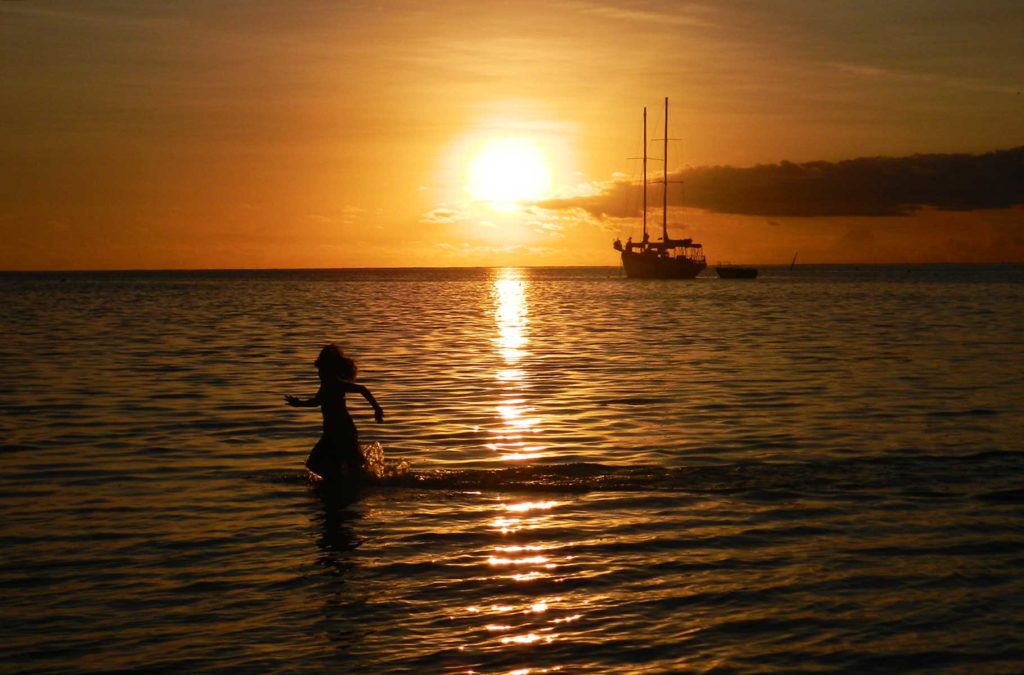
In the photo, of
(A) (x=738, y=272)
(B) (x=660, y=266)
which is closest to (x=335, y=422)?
(B) (x=660, y=266)

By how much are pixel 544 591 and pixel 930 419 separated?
12.9 meters

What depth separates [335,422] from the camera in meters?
14.1

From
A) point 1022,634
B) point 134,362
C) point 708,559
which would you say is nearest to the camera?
point 1022,634

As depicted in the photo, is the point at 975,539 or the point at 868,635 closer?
the point at 868,635

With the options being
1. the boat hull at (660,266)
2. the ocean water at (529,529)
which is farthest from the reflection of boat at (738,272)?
the ocean water at (529,529)

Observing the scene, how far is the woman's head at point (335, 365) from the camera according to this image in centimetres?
1394

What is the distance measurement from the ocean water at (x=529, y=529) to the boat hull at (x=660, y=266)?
13981 cm

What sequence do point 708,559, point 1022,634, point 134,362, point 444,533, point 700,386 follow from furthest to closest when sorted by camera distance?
point 134,362
point 700,386
point 444,533
point 708,559
point 1022,634

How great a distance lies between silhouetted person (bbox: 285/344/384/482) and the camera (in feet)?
45.7

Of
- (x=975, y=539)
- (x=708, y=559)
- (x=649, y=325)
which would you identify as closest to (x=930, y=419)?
(x=975, y=539)

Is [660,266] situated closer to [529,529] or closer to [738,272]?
[738,272]

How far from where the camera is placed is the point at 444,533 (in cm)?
1170

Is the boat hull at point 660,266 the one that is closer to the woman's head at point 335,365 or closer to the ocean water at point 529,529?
the ocean water at point 529,529

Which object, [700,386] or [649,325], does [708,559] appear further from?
[649,325]
